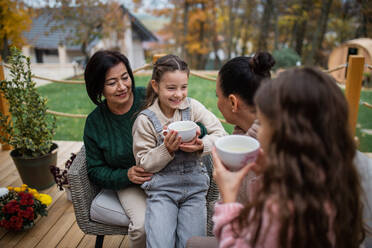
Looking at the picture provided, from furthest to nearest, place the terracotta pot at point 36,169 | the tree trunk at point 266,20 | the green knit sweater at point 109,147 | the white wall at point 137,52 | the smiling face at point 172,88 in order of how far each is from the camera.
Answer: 1. the white wall at point 137,52
2. the tree trunk at point 266,20
3. the terracotta pot at point 36,169
4. the green knit sweater at point 109,147
5. the smiling face at point 172,88

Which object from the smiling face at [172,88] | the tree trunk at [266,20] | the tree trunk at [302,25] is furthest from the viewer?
the tree trunk at [302,25]

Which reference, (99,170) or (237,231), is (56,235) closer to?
(99,170)

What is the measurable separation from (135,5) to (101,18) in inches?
83.2

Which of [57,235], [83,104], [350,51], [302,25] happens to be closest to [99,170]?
[57,235]

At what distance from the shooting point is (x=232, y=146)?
1.11 metres

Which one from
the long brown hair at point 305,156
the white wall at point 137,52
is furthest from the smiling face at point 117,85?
the white wall at point 137,52

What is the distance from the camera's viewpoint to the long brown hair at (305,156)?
78 cm

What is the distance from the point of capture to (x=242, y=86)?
137 centimetres

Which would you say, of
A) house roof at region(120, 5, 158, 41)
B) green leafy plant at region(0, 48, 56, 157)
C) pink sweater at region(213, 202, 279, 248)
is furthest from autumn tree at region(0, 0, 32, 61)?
house roof at region(120, 5, 158, 41)

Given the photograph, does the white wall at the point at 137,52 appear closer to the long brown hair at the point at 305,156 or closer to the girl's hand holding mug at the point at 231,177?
the girl's hand holding mug at the point at 231,177

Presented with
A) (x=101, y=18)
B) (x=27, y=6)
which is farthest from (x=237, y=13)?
(x=27, y=6)

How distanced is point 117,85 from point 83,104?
17.2ft

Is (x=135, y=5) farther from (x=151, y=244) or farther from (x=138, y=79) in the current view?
(x=151, y=244)

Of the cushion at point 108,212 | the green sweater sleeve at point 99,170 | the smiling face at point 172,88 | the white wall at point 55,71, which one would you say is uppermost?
the smiling face at point 172,88
